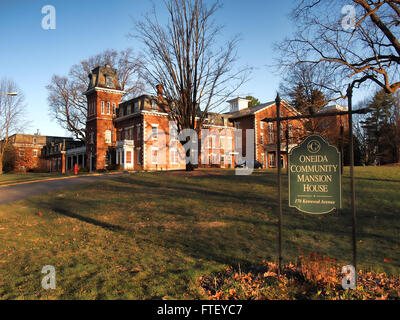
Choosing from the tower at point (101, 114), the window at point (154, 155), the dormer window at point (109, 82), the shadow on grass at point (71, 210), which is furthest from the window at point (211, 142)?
the shadow on grass at point (71, 210)

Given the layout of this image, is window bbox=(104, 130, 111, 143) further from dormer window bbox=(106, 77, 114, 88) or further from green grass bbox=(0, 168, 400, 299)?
green grass bbox=(0, 168, 400, 299)

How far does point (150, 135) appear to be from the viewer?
39750 mm

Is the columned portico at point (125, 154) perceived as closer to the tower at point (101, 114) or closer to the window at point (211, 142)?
the tower at point (101, 114)

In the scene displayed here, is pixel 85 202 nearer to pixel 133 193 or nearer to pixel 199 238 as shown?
pixel 133 193

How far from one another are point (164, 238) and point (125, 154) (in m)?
33.0

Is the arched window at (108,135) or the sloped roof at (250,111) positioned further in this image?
the sloped roof at (250,111)

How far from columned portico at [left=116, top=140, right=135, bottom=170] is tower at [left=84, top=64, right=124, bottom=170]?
2.81 m

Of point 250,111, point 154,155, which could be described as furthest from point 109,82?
point 250,111

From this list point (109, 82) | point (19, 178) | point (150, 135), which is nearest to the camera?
point (19, 178)

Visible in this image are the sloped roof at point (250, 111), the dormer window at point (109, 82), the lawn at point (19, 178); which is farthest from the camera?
the sloped roof at point (250, 111)

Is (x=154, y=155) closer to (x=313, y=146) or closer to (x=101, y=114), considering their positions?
(x=101, y=114)

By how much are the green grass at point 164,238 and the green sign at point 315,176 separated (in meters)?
1.66

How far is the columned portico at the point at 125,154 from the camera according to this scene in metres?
39.8
